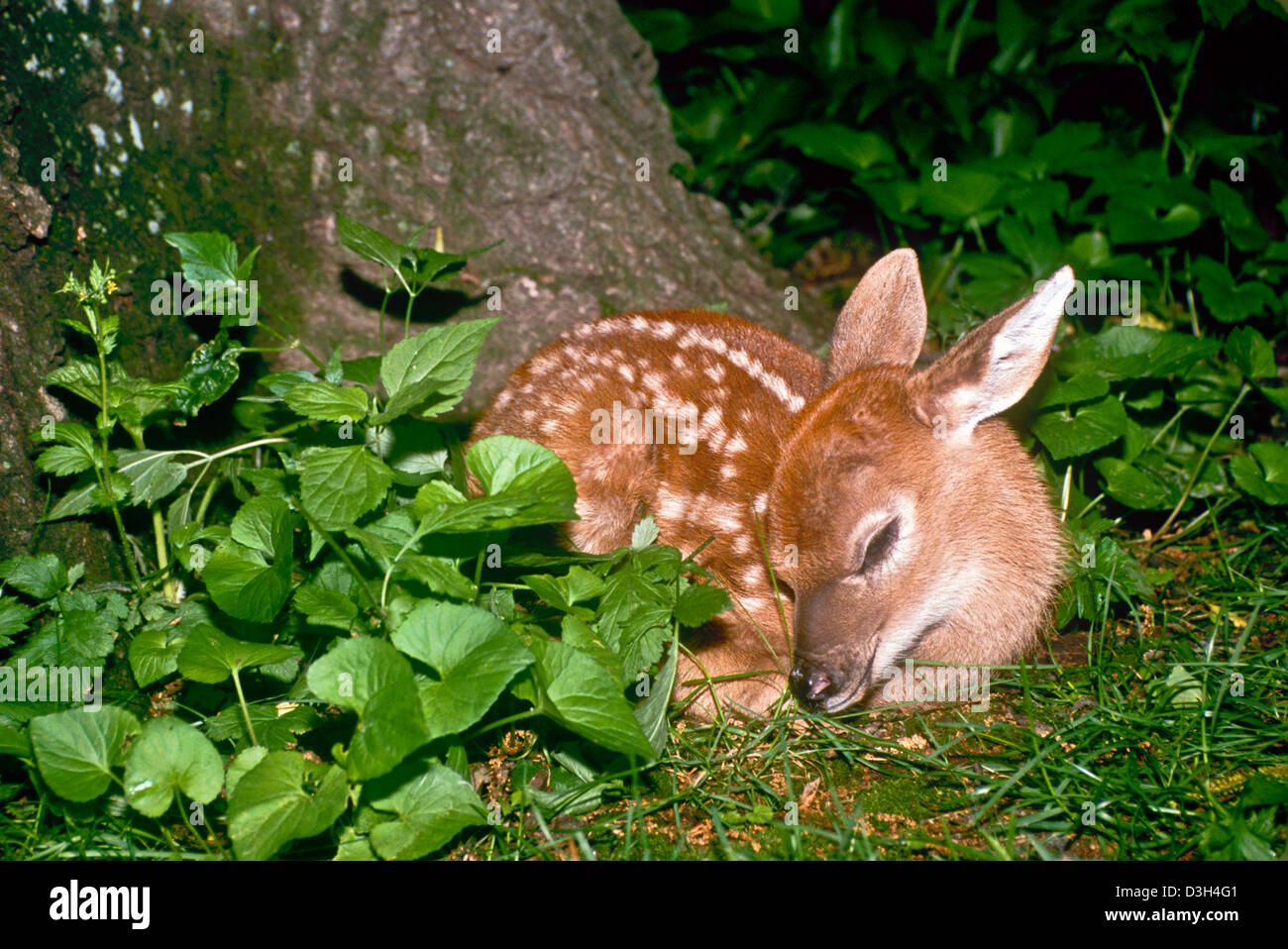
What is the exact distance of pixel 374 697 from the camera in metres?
1.98

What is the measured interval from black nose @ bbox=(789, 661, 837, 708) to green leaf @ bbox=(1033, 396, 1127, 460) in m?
→ 1.27

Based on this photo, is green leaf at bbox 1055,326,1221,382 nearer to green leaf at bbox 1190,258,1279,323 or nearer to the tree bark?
green leaf at bbox 1190,258,1279,323

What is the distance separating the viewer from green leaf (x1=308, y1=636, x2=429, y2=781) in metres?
1.93

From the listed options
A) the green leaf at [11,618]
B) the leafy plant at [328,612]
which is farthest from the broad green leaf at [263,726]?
the green leaf at [11,618]

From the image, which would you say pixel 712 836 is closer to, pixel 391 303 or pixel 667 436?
pixel 667 436

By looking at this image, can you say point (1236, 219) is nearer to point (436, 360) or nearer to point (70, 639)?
point (436, 360)

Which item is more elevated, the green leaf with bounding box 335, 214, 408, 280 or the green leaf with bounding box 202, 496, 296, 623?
the green leaf with bounding box 335, 214, 408, 280

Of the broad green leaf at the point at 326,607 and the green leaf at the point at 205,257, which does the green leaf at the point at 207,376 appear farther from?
the broad green leaf at the point at 326,607

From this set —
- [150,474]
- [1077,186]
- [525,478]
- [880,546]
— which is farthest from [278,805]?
[1077,186]

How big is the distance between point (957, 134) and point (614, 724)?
4001mm

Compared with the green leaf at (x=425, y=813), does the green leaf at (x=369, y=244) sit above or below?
above

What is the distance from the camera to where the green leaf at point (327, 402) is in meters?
2.57

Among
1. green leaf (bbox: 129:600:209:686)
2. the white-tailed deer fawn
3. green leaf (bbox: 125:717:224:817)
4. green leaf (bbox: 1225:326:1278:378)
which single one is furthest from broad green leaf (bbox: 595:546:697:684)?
green leaf (bbox: 1225:326:1278:378)

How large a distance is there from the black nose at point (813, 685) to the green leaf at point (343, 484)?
4.08 feet
